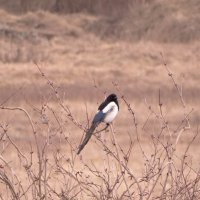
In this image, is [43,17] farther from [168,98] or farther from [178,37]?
[168,98]

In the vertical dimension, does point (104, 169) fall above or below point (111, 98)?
below

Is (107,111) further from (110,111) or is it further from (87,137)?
(87,137)

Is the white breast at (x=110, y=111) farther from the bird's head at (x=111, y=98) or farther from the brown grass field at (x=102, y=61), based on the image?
the brown grass field at (x=102, y=61)

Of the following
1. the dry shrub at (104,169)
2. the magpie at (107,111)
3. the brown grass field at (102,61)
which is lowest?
the dry shrub at (104,169)

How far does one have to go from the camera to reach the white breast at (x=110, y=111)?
5.36 metres

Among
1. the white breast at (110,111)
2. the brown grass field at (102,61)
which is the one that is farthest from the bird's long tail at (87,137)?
the brown grass field at (102,61)

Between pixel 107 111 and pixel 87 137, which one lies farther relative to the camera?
pixel 107 111

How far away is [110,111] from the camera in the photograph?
217 inches

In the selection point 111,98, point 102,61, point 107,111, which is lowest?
point 107,111

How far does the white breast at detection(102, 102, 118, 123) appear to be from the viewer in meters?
5.36

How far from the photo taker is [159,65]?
23156 mm

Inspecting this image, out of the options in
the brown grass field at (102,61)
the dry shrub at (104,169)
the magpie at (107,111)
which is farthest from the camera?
the brown grass field at (102,61)

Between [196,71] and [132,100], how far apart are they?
4492 mm

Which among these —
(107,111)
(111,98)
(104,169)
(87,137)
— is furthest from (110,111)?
(87,137)
